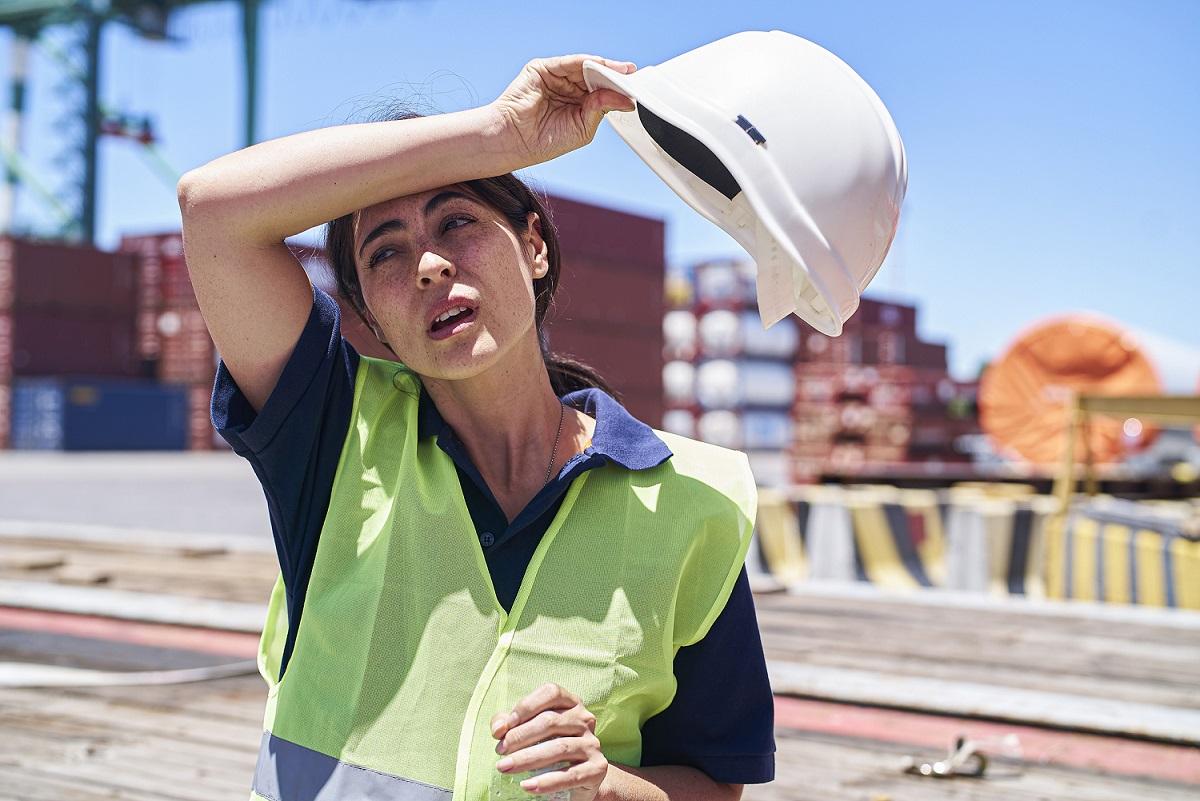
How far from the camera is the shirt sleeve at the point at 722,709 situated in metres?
1.40

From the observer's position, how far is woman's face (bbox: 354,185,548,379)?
1.33m

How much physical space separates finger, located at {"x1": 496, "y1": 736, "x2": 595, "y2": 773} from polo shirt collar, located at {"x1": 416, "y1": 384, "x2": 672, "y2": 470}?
324 mm

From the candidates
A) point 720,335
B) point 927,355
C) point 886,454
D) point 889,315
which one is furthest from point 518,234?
Answer: point 927,355

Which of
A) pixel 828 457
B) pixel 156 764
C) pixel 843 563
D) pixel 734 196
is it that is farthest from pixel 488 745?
pixel 828 457

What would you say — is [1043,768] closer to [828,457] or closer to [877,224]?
[877,224]

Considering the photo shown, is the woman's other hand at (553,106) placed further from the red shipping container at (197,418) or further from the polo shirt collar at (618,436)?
the red shipping container at (197,418)

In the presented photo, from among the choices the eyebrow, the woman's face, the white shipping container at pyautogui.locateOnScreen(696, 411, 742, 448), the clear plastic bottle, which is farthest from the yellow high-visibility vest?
the white shipping container at pyautogui.locateOnScreen(696, 411, 742, 448)

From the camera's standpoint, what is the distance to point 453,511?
52.8 inches

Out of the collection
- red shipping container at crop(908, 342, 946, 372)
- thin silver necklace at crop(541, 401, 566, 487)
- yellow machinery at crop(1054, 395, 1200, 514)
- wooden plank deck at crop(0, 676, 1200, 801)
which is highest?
red shipping container at crop(908, 342, 946, 372)

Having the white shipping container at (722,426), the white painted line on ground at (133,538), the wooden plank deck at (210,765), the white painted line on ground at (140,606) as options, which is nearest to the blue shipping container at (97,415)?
the white shipping container at (722,426)

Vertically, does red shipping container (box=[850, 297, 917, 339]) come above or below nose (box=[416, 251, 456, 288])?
above

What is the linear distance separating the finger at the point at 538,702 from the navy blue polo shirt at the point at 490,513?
170mm

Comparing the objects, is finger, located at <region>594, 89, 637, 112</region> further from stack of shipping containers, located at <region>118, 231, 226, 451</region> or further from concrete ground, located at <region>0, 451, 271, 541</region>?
stack of shipping containers, located at <region>118, 231, 226, 451</region>

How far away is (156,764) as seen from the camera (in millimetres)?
2809
